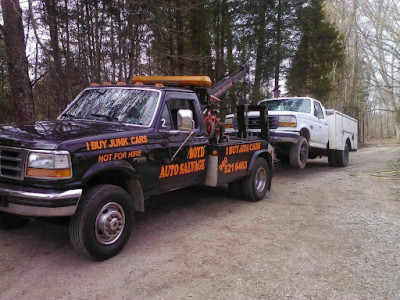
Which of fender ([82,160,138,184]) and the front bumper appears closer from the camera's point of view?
the front bumper

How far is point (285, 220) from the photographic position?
564 centimetres

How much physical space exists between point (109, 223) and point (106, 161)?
706mm

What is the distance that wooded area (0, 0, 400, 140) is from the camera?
8.97 m

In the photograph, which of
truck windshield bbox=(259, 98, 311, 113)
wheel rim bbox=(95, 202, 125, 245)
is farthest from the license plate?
truck windshield bbox=(259, 98, 311, 113)

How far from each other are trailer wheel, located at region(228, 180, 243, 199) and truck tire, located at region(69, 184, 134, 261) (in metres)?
3.09

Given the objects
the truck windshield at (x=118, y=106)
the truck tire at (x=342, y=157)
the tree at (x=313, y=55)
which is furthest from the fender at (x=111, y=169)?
the tree at (x=313, y=55)

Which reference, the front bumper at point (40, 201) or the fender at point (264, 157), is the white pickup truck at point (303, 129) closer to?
the fender at point (264, 157)

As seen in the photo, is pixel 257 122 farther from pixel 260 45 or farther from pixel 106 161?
pixel 260 45

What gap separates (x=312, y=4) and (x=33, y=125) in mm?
17578

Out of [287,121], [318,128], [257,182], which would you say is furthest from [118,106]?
[318,128]

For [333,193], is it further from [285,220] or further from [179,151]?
[179,151]

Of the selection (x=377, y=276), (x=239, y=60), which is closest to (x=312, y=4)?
(x=239, y=60)

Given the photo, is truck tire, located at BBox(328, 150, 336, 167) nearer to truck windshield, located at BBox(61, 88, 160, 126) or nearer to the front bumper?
truck windshield, located at BBox(61, 88, 160, 126)

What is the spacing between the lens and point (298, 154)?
849 centimetres
